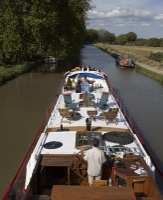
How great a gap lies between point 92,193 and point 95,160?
965 millimetres

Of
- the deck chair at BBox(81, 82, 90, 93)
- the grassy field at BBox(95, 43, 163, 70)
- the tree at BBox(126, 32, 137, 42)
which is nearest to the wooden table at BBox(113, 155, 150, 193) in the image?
the deck chair at BBox(81, 82, 90, 93)

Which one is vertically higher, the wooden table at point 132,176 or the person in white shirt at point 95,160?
the person in white shirt at point 95,160

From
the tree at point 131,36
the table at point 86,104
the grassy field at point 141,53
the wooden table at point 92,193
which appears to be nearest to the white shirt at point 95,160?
the wooden table at point 92,193

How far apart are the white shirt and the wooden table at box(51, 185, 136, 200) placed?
2.57ft

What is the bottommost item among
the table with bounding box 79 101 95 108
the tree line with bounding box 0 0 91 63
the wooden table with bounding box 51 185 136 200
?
the wooden table with bounding box 51 185 136 200

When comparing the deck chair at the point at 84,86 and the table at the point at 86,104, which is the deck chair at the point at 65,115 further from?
the deck chair at the point at 84,86

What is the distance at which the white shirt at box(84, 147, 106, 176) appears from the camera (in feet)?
19.4

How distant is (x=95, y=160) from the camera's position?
19.4 ft

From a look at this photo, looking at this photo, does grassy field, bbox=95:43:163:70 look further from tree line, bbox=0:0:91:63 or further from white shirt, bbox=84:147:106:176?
white shirt, bbox=84:147:106:176

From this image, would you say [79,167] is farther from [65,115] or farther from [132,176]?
[65,115]

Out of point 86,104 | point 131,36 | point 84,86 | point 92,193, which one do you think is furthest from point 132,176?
point 131,36

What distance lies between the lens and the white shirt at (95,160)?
233 inches

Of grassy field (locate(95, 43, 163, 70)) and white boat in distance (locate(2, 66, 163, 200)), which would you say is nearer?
white boat in distance (locate(2, 66, 163, 200))

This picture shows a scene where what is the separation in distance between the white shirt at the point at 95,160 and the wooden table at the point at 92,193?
2.57 ft
